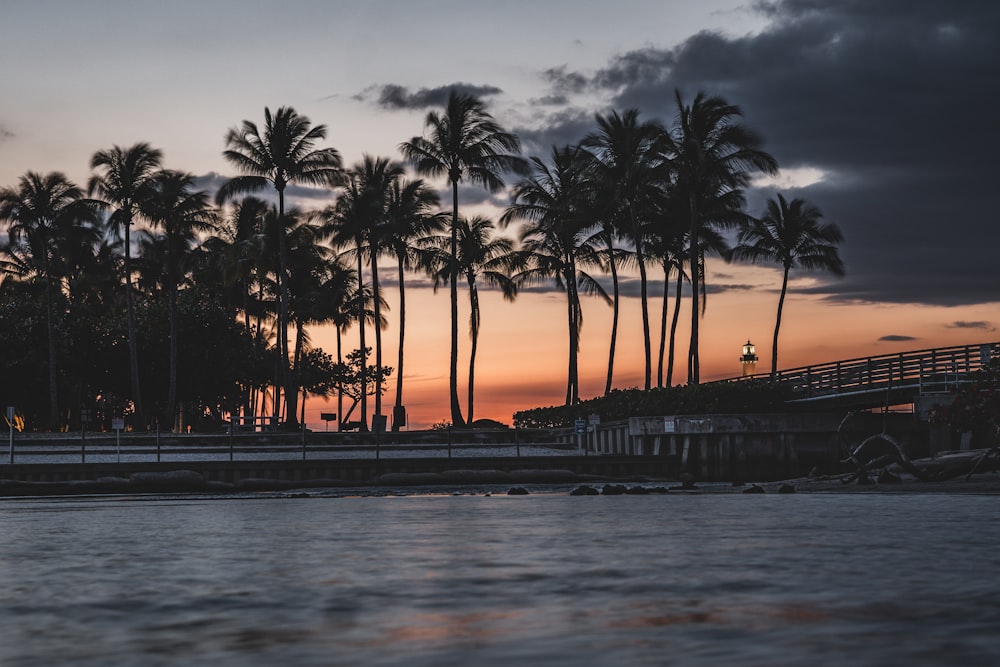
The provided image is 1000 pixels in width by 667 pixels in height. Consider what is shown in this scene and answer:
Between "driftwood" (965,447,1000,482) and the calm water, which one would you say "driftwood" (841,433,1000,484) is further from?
the calm water

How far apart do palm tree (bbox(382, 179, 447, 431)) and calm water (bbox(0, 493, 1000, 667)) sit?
50.6 m

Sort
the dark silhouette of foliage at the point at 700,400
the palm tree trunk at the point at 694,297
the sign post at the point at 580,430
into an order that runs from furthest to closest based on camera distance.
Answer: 1. the palm tree trunk at the point at 694,297
2. the dark silhouette of foliage at the point at 700,400
3. the sign post at the point at 580,430

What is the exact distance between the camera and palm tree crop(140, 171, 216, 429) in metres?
58.9

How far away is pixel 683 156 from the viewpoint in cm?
5106

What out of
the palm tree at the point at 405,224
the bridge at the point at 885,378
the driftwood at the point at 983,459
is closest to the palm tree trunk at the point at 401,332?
the palm tree at the point at 405,224

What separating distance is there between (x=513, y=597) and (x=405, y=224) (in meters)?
55.3

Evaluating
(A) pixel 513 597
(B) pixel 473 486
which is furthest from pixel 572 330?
(A) pixel 513 597

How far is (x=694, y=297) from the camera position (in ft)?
172

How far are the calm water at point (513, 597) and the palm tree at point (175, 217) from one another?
5179 centimetres

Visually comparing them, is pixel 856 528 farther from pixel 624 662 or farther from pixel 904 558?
pixel 624 662

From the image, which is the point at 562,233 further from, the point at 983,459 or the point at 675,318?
the point at 983,459

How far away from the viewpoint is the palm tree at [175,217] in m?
58.9

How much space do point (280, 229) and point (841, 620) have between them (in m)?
53.6

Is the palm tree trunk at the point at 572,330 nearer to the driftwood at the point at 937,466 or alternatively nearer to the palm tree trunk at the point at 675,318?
the palm tree trunk at the point at 675,318
